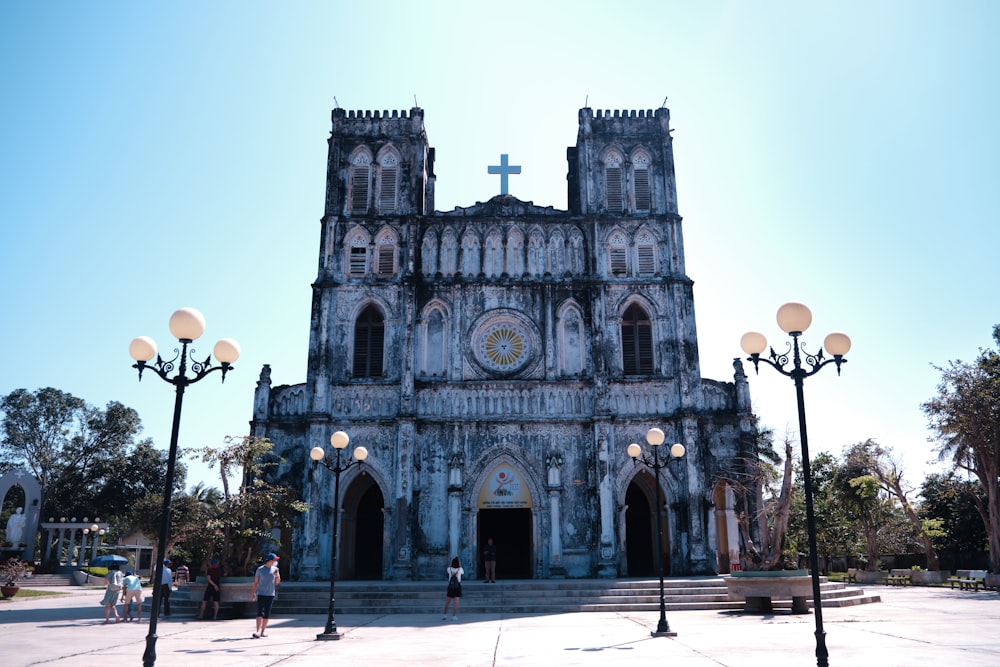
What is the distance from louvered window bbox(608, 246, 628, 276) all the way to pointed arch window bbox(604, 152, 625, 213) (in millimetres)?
1671

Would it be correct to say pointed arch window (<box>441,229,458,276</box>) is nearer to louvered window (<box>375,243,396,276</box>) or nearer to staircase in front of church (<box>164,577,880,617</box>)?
louvered window (<box>375,243,396,276</box>)

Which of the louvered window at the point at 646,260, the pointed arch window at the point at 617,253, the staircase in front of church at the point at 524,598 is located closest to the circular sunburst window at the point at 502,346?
the pointed arch window at the point at 617,253

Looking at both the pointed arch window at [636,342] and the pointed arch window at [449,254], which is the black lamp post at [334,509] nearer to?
the pointed arch window at [449,254]

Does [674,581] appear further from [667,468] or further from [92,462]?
[92,462]

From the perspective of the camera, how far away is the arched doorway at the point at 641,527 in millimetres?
30203

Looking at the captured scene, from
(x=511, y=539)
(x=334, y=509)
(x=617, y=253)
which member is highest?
(x=617, y=253)

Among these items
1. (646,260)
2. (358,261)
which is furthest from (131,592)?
(646,260)

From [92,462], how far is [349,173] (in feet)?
135

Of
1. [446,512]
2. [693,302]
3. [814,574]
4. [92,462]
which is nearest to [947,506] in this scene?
[693,302]

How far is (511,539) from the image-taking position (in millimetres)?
29906

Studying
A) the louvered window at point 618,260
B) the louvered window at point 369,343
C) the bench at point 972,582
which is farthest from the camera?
the louvered window at point 618,260

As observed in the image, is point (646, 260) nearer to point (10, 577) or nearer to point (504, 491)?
point (504, 491)

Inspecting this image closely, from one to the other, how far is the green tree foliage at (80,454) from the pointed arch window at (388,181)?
119 feet

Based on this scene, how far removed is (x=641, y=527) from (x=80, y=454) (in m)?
47.7
